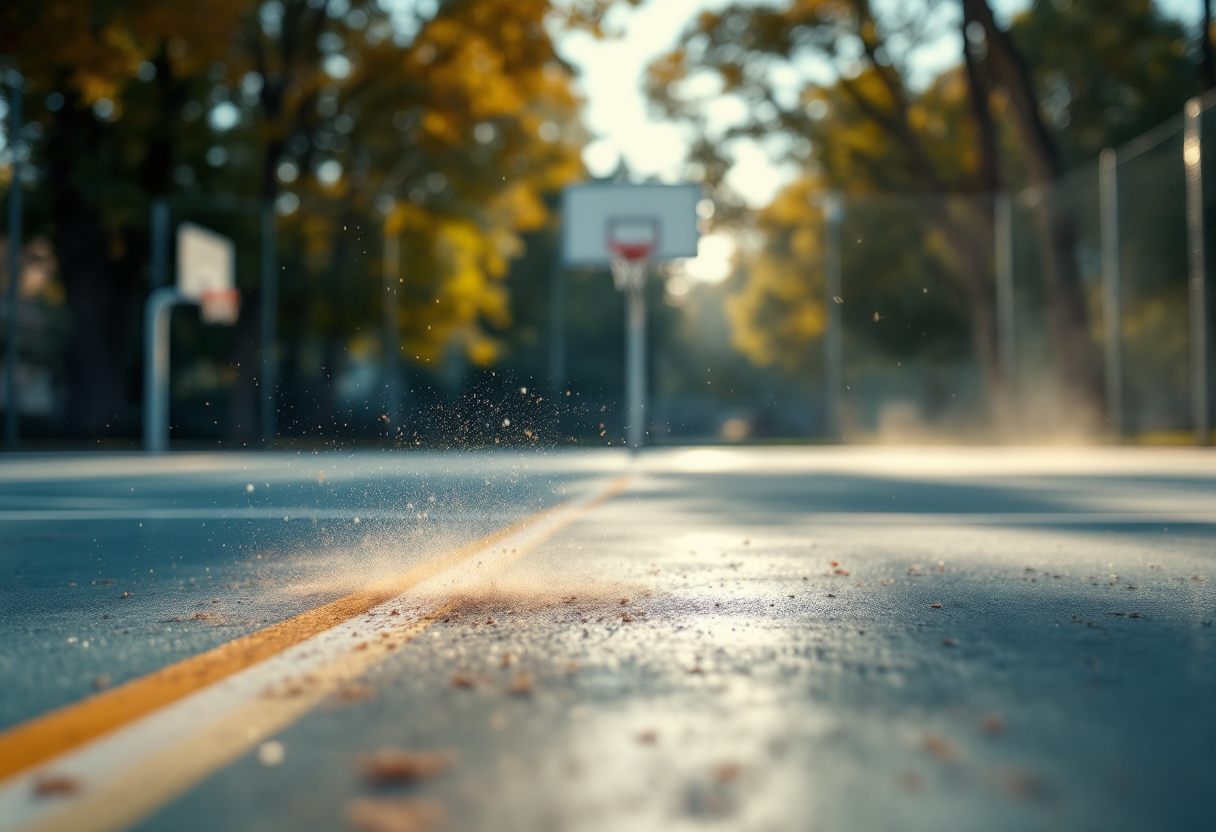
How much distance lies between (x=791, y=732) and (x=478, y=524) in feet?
19.3

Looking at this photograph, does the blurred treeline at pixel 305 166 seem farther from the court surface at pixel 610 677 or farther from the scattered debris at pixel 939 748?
the scattered debris at pixel 939 748

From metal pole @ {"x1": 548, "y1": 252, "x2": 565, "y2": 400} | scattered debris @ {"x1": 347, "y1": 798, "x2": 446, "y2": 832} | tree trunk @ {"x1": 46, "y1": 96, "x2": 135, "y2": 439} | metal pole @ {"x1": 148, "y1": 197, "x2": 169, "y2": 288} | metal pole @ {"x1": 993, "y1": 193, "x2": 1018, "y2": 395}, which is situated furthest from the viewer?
metal pole @ {"x1": 548, "y1": 252, "x2": 565, "y2": 400}

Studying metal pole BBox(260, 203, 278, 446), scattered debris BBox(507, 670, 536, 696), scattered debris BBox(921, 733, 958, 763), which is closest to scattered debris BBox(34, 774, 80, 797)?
scattered debris BBox(507, 670, 536, 696)

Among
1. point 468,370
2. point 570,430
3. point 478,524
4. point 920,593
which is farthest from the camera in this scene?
point 468,370

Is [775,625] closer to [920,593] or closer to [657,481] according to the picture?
[920,593]

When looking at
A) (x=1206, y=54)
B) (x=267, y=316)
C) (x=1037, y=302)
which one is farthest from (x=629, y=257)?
(x=1206, y=54)

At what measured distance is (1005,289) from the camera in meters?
29.5

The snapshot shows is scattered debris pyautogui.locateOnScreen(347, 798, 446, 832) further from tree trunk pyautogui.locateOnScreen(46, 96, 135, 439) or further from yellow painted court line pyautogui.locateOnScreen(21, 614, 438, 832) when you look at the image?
tree trunk pyautogui.locateOnScreen(46, 96, 135, 439)

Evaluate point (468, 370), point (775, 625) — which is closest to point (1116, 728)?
point (775, 625)

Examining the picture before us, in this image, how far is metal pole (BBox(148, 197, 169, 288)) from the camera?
29453mm

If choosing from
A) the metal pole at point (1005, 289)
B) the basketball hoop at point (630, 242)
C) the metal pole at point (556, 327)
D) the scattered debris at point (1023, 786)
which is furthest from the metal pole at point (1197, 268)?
the metal pole at point (556, 327)

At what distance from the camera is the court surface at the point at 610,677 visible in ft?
8.34

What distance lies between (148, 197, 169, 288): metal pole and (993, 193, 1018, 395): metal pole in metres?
19.7

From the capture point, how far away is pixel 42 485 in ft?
44.6
